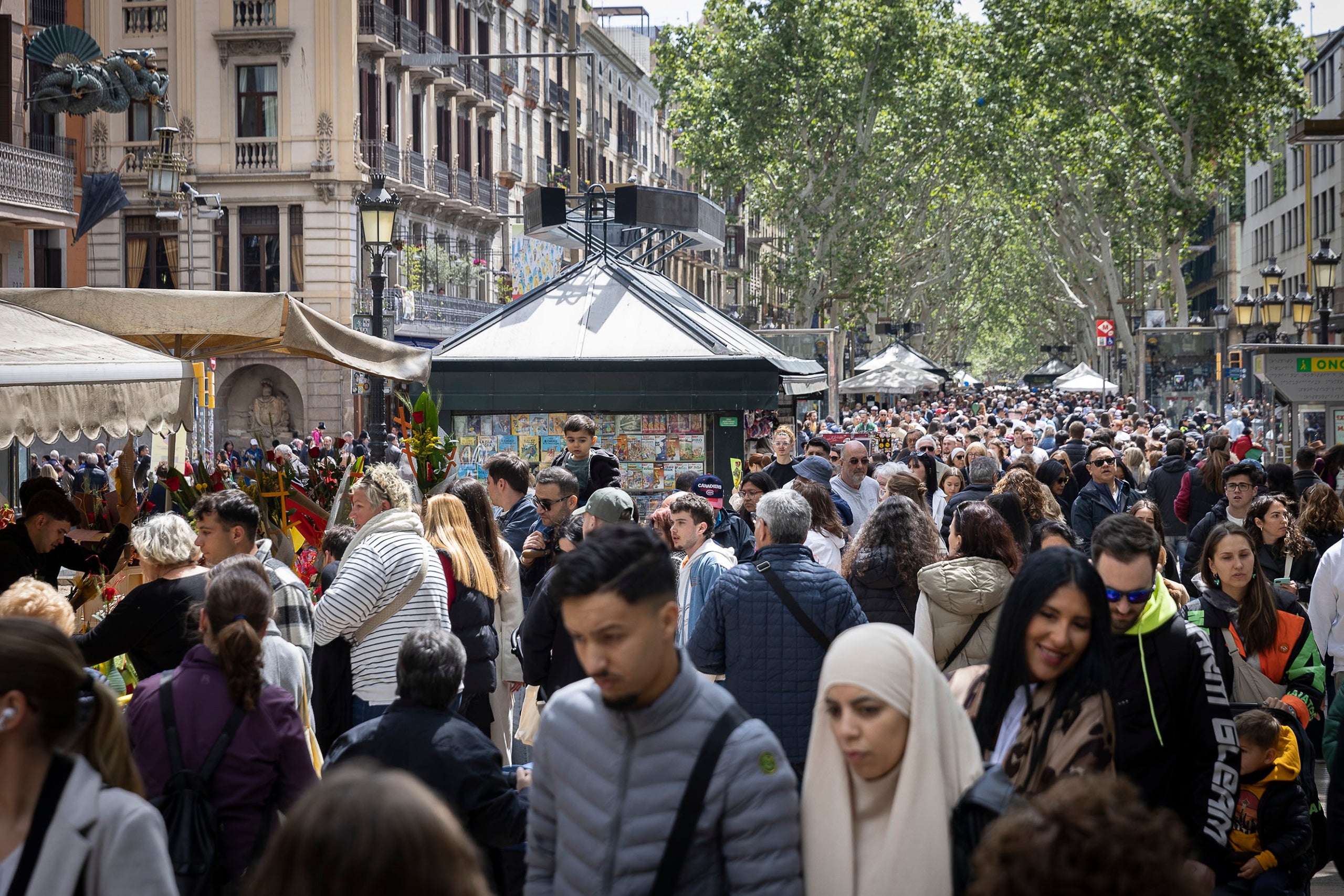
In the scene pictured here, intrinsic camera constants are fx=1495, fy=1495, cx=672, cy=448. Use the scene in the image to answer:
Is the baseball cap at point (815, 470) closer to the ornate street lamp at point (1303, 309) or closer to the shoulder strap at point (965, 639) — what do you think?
the shoulder strap at point (965, 639)

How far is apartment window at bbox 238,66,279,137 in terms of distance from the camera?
35.0 m

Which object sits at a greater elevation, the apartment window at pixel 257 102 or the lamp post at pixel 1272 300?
the apartment window at pixel 257 102

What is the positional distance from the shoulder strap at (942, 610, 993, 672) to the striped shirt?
202 cm

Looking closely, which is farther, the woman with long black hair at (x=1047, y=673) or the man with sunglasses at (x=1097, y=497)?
the man with sunglasses at (x=1097, y=497)

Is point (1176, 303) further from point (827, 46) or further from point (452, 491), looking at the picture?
point (452, 491)

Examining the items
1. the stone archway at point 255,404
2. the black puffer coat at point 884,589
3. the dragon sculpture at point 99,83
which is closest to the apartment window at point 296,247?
the stone archway at point 255,404

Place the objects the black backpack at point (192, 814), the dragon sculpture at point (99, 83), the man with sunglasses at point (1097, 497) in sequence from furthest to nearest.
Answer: the dragon sculpture at point (99, 83), the man with sunglasses at point (1097, 497), the black backpack at point (192, 814)

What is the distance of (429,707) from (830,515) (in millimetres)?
4053

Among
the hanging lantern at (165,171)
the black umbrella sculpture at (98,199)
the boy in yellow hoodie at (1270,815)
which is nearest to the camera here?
the boy in yellow hoodie at (1270,815)

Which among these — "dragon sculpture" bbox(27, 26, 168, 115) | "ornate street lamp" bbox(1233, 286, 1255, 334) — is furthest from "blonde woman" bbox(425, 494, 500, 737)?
"ornate street lamp" bbox(1233, 286, 1255, 334)

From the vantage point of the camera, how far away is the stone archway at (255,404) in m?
34.7

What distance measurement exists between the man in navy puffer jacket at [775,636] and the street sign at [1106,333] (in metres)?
41.6

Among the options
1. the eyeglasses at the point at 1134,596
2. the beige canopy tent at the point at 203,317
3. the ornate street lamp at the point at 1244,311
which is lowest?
the eyeglasses at the point at 1134,596

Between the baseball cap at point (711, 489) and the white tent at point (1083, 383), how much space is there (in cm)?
4021
